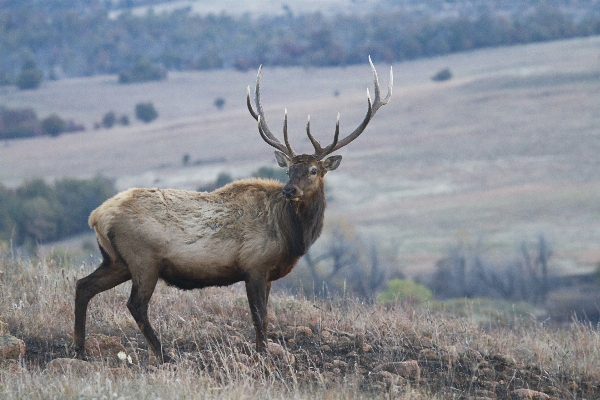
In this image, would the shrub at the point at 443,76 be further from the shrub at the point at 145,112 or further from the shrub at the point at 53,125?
the shrub at the point at 53,125

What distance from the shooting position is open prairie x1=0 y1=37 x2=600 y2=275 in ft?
224

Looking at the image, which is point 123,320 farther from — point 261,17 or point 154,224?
point 261,17

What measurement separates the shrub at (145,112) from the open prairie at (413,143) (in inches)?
40.9

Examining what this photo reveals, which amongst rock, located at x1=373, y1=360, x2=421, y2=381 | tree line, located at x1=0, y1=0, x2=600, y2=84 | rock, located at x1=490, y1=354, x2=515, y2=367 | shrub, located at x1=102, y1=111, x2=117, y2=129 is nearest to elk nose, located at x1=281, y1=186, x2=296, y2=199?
rock, located at x1=373, y1=360, x2=421, y2=381

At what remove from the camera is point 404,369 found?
955cm

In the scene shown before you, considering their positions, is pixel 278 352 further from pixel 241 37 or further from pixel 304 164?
pixel 241 37

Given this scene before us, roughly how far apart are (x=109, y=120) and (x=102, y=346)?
9574cm

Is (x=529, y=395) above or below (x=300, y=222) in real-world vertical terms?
below

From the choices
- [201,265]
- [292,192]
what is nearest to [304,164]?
[292,192]

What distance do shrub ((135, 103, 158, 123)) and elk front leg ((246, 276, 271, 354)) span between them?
97.8 metres

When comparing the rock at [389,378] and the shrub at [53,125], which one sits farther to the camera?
the shrub at [53,125]

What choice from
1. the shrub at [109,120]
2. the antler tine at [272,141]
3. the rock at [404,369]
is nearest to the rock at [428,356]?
the rock at [404,369]

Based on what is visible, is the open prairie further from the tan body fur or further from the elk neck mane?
the tan body fur

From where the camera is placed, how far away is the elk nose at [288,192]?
980 centimetres
